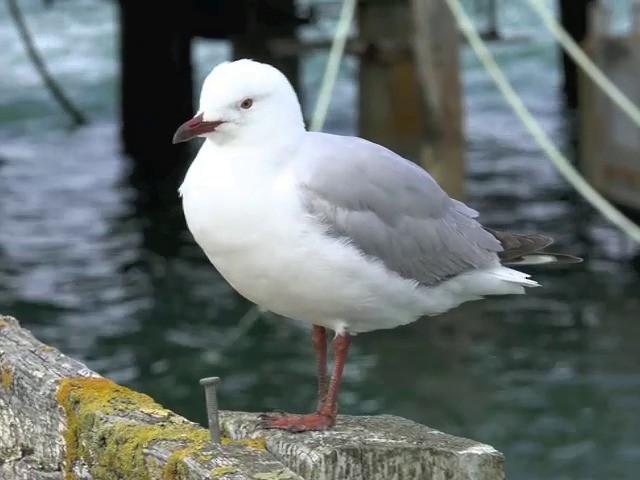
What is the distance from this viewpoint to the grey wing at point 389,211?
3045mm

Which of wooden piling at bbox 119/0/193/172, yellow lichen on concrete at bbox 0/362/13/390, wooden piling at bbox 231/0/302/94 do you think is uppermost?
yellow lichen on concrete at bbox 0/362/13/390

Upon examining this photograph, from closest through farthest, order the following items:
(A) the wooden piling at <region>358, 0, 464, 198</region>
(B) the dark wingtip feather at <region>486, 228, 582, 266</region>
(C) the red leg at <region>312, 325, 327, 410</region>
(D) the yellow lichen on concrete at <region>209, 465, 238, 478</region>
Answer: (D) the yellow lichen on concrete at <region>209, 465, 238, 478</region> < (C) the red leg at <region>312, 325, 327, 410</region> < (B) the dark wingtip feather at <region>486, 228, 582, 266</region> < (A) the wooden piling at <region>358, 0, 464, 198</region>

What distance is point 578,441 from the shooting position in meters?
7.99

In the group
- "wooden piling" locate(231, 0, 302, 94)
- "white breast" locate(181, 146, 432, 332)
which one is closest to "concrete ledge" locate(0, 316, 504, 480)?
"white breast" locate(181, 146, 432, 332)

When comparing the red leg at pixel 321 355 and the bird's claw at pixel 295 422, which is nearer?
the bird's claw at pixel 295 422

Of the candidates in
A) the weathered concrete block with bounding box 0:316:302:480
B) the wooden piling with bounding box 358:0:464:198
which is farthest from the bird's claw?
the wooden piling with bounding box 358:0:464:198

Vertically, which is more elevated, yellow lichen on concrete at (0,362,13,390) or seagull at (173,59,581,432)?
seagull at (173,59,581,432)

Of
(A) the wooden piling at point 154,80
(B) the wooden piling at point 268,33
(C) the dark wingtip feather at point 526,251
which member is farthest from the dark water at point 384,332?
(C) the dark wingtip feather at point 526,251

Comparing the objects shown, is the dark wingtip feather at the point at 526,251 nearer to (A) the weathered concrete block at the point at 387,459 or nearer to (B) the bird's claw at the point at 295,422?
(B) the bird's claw at the point at 295,422

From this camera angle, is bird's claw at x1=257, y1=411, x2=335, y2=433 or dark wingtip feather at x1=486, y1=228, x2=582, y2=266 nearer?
bird's claw at x1=257, y1=411, x2=335, y2=433

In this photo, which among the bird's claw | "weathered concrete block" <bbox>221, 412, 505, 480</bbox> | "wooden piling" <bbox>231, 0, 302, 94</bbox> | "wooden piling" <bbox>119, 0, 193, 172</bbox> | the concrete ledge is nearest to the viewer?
the concrete ledge

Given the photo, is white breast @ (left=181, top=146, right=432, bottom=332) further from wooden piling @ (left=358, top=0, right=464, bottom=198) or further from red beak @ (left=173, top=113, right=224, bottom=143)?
wooden piling @ (left=358, top=0, right=464, bottom=198)

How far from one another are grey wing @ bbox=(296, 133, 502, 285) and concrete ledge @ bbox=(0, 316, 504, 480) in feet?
1.57

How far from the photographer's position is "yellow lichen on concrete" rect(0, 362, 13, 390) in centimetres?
286
